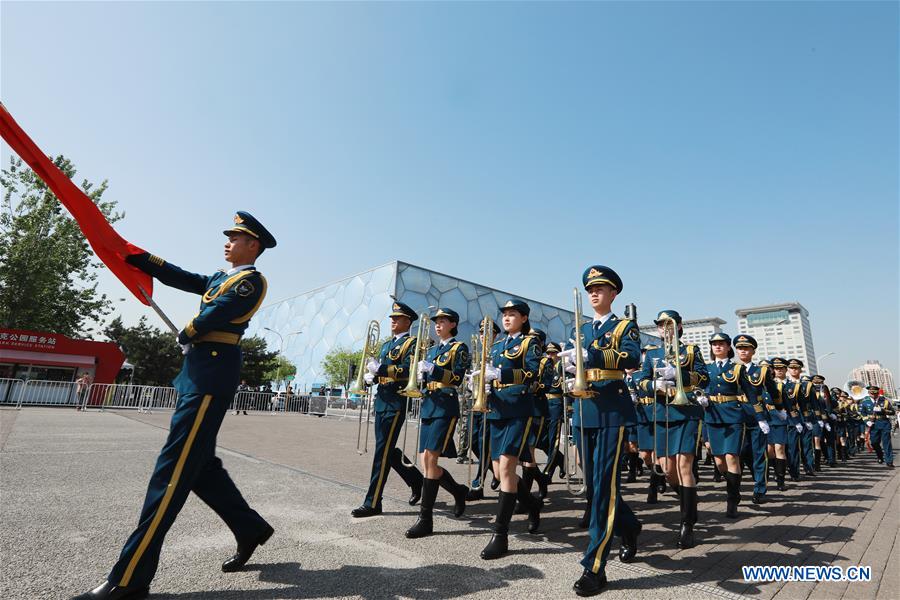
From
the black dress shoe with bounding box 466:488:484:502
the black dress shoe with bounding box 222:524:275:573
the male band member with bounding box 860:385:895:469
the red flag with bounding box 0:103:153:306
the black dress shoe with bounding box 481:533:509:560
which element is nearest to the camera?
the black dress shoe with bounding box 222:524:275:573

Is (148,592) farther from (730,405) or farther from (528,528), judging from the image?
(730,405)

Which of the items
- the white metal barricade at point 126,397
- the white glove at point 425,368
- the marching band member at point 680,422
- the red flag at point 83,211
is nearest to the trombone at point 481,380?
the white glove at point 425,368

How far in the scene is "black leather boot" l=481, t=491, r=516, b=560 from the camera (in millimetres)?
3969

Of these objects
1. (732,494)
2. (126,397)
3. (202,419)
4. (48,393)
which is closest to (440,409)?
(202,419)

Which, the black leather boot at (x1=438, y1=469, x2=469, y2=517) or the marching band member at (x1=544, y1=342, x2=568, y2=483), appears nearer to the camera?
the black leather boot at (x1=438, y1=469, x2=469, y2=517)

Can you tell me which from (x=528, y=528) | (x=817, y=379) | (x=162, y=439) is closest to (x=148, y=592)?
(x=528, y=528)

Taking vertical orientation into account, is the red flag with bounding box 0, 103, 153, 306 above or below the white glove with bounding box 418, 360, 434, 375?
above

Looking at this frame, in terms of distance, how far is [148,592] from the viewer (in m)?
2.99

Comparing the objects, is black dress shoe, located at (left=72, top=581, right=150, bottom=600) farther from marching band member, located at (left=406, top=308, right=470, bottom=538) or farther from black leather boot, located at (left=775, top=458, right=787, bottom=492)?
black leather boot, located at (left=775, top=458, right=787, bottom=492)

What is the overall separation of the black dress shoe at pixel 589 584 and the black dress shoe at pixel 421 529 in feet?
5.27

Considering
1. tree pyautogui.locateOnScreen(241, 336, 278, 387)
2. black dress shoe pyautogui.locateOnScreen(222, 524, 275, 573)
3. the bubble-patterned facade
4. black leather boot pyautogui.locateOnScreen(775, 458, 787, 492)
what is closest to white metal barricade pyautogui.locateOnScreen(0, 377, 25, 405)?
tree pyautogui.locateOnScreen(241, 336, 278, 387)

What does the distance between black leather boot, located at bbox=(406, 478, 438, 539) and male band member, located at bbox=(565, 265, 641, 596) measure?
1.55 metres

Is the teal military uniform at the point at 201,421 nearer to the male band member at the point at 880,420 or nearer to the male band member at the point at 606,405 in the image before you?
the male band member at the point at 606,405

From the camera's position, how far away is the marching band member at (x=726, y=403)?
6922 mm
